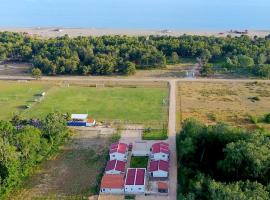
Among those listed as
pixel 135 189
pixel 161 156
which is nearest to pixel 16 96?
pixel 161 156

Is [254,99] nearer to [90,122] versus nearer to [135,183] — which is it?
[90,122]

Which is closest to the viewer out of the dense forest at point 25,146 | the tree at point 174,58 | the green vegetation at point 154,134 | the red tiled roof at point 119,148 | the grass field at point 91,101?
the dense forest at point 25,146

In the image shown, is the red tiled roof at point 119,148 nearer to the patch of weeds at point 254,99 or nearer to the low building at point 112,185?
the low building at point 112,185

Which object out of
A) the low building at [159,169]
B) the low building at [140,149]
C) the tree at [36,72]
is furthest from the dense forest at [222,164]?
the tree at [36,72]

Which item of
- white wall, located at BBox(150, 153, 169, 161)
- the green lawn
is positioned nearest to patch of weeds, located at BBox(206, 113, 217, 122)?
white wall, located at BBox(150, 153, 169, 161)

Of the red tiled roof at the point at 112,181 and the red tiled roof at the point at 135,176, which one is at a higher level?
the red tiled roof at the point at 135,176

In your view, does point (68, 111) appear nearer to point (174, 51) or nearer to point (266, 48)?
point (174, 51)
